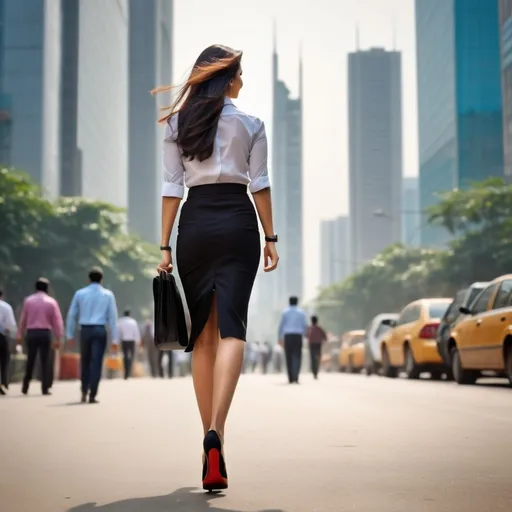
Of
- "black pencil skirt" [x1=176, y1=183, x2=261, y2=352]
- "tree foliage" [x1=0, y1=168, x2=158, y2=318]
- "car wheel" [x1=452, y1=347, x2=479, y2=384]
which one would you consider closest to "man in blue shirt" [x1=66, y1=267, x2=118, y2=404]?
"car wheel" [x1=452, y1=347, x2=479, y2=384]

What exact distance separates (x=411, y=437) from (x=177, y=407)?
18.0 ft

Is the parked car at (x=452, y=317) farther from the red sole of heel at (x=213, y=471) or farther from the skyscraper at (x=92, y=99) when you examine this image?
the skyscraper at (x=92, y=99)

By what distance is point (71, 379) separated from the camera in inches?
1478

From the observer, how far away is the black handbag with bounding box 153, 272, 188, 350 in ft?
21.0

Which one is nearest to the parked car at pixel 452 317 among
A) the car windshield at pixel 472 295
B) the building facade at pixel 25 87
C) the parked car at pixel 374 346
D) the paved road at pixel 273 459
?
the car windshield at pixel 472 295

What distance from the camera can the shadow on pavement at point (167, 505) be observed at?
18.3ft

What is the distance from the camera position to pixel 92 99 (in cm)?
10462

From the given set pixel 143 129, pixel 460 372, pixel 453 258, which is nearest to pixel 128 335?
pixel 460 372

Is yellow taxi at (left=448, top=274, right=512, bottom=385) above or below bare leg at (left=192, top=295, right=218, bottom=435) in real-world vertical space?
above

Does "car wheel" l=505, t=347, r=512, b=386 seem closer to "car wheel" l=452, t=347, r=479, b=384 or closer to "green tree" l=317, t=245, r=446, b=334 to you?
"car wheel" l=452, t=347, r=479, b=384

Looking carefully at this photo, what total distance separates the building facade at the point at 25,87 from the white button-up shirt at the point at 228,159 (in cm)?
7538

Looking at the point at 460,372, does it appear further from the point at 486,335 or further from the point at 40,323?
the point at 40,323

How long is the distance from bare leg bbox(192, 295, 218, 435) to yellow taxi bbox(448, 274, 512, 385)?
11305 mm

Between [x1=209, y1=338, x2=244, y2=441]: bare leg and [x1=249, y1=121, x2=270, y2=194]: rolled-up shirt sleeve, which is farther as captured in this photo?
[x1=249, y1=121, x2=270, y2=194]: rolled-up shirt sleeve
